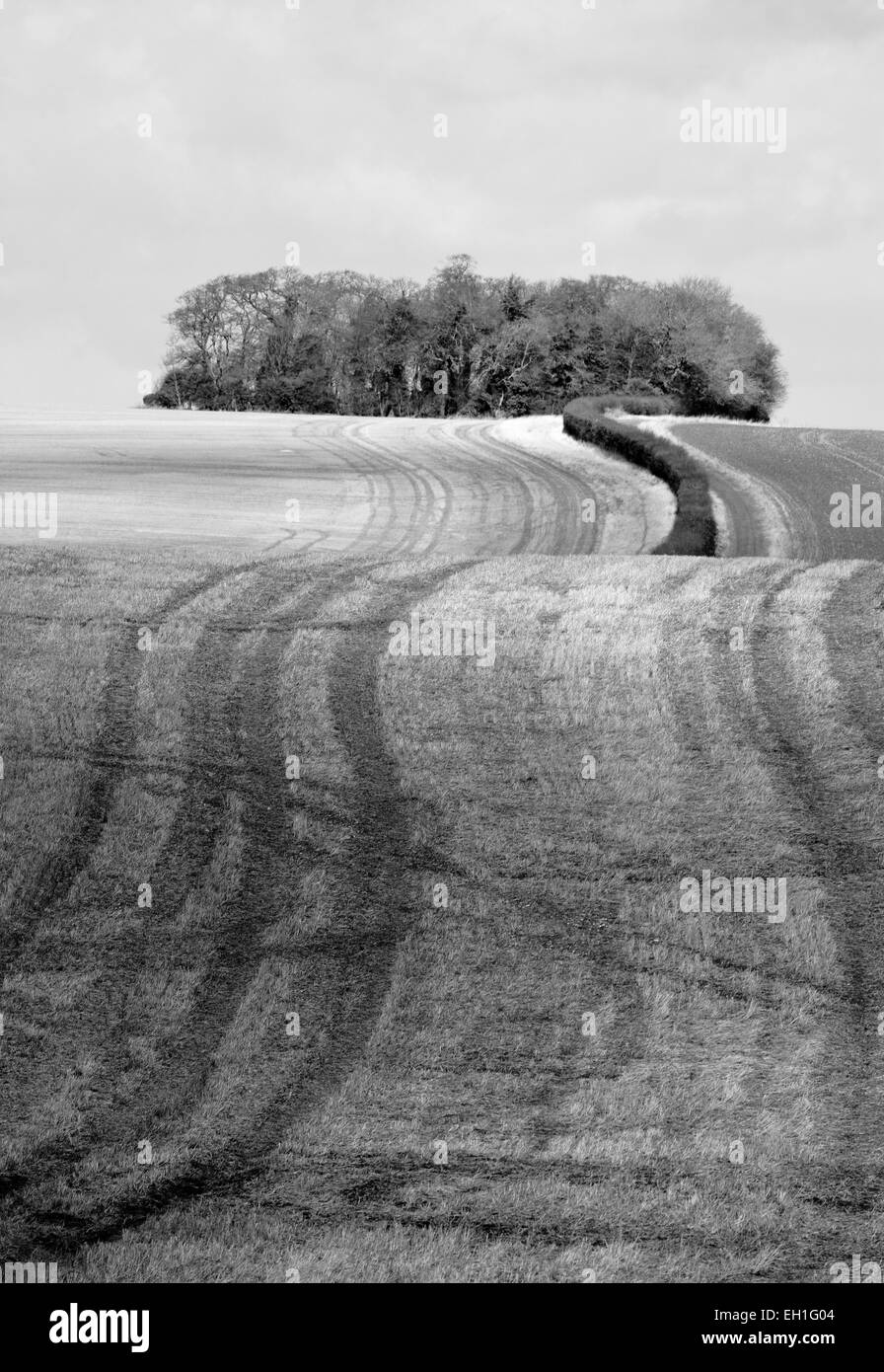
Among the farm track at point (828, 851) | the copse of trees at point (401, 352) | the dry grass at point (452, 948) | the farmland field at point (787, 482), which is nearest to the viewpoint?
the dry grass at point (452, 948)

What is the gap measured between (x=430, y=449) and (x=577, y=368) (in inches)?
704

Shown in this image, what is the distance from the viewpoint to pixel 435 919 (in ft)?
37.5

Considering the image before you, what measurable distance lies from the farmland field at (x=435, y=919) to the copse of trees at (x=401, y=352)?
32.6 metres

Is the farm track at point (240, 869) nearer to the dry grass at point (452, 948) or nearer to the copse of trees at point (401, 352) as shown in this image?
the dry grass at point (452, 948)

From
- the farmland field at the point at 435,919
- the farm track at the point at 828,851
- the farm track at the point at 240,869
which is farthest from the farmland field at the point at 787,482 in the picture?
the farm track at the point at 240,869

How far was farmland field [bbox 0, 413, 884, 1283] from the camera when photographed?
806 centimetres

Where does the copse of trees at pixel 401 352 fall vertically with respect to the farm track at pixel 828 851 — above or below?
above

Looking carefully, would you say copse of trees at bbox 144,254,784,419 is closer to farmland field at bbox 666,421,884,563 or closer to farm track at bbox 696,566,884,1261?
farmland field at bbox 666,421,884,563

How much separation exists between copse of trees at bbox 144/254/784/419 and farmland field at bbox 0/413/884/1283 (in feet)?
107

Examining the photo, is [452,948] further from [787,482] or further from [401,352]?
[401,352]

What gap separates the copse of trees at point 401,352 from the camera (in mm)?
52219

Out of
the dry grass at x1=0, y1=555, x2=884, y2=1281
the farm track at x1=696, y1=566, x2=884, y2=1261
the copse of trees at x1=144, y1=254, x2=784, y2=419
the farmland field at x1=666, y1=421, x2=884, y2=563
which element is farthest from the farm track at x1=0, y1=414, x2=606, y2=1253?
the copse of trees at x1=144, y1=254, x2=784, y2=419

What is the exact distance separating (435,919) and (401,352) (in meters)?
43.7
